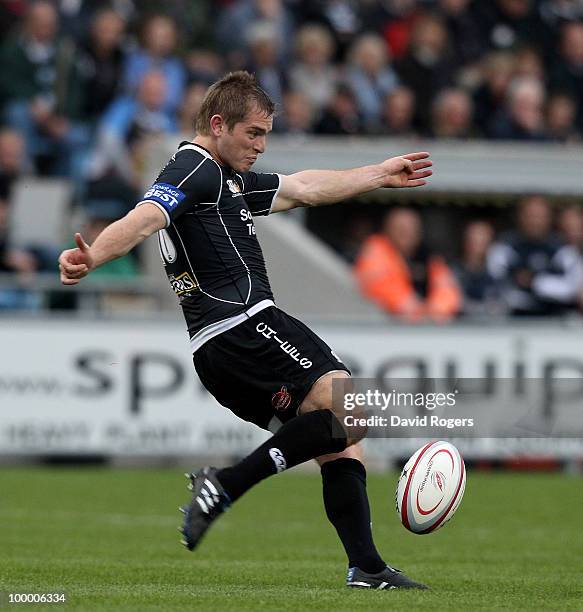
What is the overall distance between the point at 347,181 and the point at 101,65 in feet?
35.6

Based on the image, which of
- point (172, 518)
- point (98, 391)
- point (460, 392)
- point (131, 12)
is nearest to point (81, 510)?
point (172, 518)

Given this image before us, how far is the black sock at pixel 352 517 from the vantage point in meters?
6.95

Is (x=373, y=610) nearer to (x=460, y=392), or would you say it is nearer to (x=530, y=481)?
(x=460, y=392)

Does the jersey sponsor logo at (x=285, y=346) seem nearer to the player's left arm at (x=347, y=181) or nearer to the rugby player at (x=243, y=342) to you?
the rugby player at (x=243, y=342)

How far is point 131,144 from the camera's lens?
17.4m

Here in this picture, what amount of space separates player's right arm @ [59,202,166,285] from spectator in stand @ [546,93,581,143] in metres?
13.4

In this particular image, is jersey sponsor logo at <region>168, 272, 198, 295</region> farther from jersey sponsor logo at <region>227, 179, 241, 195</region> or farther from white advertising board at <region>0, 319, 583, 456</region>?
white advertising board at <region>0, 319, 583, 456</region>

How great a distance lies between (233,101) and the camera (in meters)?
6.97

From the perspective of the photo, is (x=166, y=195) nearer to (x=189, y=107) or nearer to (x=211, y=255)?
(x=211, y=255)

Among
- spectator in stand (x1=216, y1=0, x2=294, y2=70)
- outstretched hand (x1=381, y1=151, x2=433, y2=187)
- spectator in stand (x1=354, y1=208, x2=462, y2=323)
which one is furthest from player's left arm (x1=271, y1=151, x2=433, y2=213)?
spectator in stand (x1=216, y1=0, x2=294, y2=70)

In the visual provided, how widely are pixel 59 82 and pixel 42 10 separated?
83 cm

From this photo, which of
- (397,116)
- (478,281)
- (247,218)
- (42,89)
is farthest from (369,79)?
(247,218)

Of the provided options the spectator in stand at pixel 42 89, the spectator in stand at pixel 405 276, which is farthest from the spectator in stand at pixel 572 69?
the spectator in stand at pixel 42 89

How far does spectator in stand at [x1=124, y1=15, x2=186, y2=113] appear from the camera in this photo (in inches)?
704
